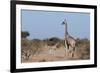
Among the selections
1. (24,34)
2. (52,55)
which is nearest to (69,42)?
(52,55)

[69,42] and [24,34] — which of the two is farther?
[69,42]

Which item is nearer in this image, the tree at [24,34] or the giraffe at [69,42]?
the tree at [24,34]

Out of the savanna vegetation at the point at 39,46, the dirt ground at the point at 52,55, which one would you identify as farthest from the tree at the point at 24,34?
the dirt ground at the point at 52,55

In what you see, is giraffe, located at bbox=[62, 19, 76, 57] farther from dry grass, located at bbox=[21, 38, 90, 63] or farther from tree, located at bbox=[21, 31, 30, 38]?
tree, located at bbox=[21, 31, 30, 38]

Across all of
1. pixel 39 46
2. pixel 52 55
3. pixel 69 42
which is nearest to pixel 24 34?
pixel 39 46

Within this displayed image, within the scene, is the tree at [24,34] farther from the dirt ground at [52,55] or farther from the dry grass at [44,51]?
the dirt ground at [52,55]

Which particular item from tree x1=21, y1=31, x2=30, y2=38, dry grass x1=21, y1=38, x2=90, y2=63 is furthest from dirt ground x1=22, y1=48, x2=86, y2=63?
tree x1=21, y1=31, x2=30, y2=38

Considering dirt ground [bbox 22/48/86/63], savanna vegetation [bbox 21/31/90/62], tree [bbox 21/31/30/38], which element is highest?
tree [bbox 21/31/30/38]

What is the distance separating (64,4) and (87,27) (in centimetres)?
33

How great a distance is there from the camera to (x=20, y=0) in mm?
1824

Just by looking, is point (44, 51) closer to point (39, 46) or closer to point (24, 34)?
point (39, 46)

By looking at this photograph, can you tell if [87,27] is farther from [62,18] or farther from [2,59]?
[2,59]

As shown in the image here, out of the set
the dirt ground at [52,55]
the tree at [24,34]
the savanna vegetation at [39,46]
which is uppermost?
the tree at [24,34]

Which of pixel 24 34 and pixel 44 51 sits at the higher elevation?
pixel 24 34
